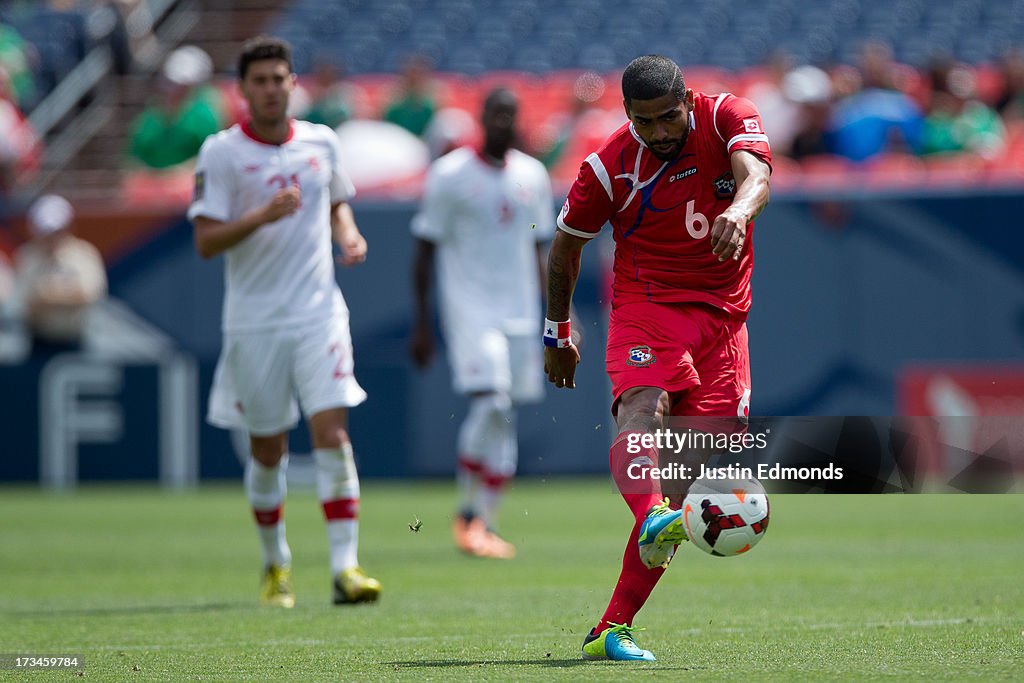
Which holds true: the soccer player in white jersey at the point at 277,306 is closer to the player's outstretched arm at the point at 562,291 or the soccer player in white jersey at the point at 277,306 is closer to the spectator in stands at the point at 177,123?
the player's outstretched arm at the point at 562,291

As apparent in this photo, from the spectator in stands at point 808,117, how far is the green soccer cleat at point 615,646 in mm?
12656

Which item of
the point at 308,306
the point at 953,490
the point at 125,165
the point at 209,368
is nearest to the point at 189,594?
the point at 308,306

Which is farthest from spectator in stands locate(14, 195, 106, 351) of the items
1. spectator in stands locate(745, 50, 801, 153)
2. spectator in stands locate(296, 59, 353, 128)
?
spectator in stands locate(745, 50, 801, 153)

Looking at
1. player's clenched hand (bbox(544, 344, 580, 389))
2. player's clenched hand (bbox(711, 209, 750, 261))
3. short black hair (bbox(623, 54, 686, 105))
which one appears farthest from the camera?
player's clenched hand (bbox(544, 344, 580, 389))

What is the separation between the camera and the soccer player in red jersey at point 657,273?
625 centimetres

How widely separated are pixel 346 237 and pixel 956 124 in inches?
426

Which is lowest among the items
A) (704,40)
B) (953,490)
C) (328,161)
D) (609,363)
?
(953,490)

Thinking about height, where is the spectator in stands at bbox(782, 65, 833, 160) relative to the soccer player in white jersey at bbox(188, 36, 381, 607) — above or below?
above

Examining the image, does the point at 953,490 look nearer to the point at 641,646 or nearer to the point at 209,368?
the point at 209,368

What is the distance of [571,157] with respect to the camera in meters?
19.0

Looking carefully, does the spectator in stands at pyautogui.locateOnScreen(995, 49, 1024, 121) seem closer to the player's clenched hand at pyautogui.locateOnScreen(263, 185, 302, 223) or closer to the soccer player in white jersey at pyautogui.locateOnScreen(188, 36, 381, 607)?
the soccer player in white jersey at pyautogui.locateOnScreen(188, 36, 381, 607)

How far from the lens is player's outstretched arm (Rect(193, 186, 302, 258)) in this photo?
8.37m

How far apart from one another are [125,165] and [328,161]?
43.1 feet

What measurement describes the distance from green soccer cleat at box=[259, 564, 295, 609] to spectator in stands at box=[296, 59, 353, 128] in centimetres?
1107
